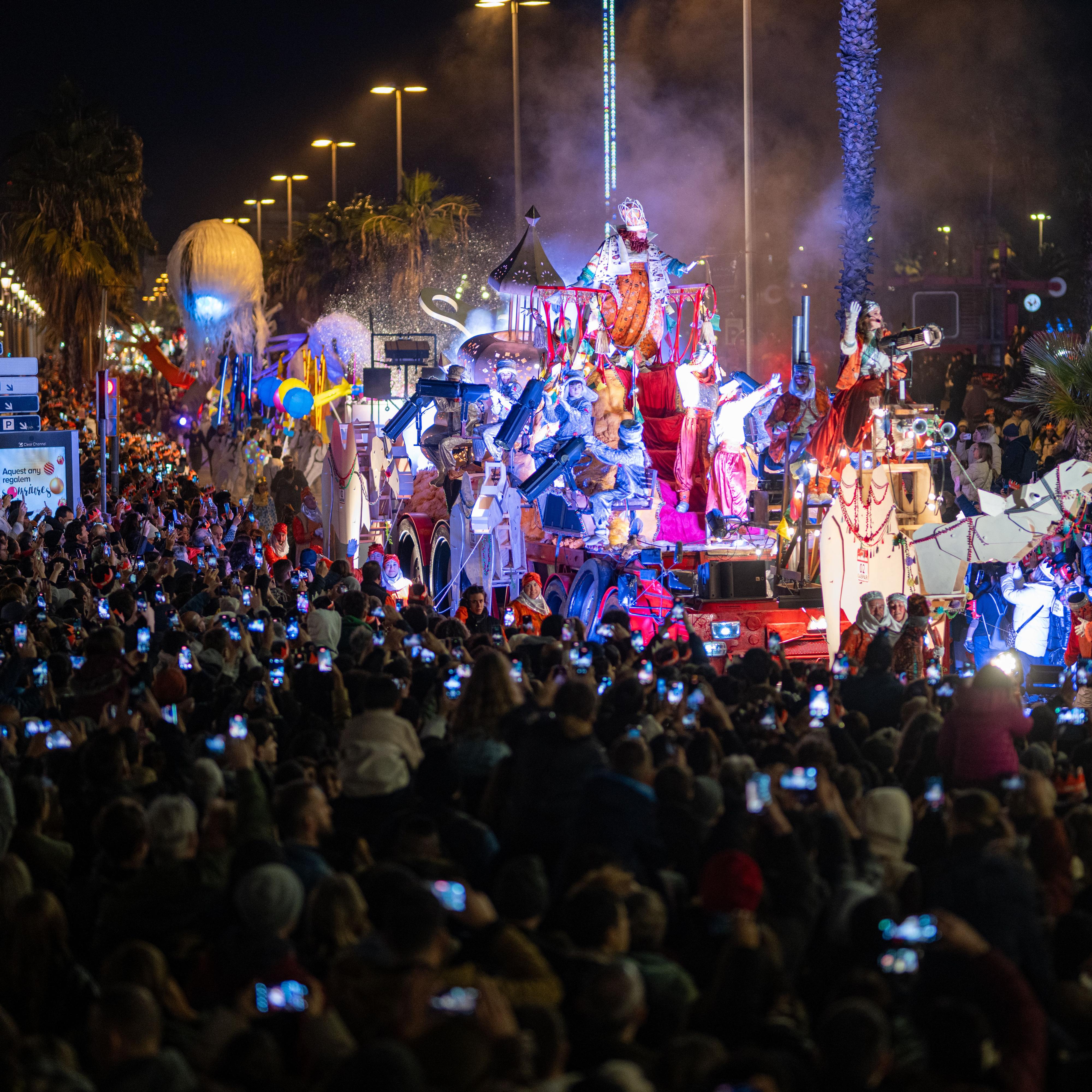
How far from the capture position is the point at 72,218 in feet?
139

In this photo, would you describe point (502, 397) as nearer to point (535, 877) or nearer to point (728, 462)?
point (728, 462)

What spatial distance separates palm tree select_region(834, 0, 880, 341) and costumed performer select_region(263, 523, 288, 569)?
14.6 m

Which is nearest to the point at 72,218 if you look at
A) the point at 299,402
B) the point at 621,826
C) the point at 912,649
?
the point at 299,402

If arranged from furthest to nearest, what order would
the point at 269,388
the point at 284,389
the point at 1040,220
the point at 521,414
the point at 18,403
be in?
1. the point at 1040,220
2. the point at 269,388
3. the point at 284,389
4. the point at 18,403
5. the point at 521,414

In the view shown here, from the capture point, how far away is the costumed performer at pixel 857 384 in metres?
13.7

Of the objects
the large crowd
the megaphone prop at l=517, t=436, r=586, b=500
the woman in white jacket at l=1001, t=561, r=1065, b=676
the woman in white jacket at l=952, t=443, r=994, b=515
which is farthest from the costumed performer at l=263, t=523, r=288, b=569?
the large crowd

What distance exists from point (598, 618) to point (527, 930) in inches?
359

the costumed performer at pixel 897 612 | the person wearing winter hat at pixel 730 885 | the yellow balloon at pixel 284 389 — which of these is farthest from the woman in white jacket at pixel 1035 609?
the yellow balloon at pixel 284 389

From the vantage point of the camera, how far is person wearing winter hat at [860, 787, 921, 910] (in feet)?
19.3

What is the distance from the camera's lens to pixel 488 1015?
4.48m

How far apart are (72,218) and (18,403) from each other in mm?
20865

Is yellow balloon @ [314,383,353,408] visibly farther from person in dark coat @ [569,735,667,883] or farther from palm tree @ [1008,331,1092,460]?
person in dark coat @ [569,735,667,883]

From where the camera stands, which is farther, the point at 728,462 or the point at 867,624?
the point at 728,462

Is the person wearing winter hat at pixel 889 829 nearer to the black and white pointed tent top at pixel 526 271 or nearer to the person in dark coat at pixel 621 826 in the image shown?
the person in dark coat at pixel 621 826
